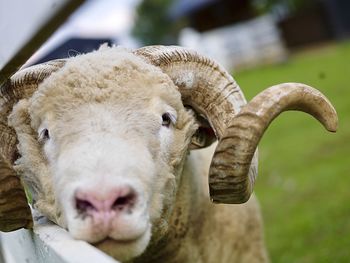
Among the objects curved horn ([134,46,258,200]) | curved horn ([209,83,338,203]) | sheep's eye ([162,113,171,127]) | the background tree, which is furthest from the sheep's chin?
the background tree

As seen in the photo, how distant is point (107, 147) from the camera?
269cm

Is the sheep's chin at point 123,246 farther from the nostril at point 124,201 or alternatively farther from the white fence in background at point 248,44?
the white fence in background at point 248,44

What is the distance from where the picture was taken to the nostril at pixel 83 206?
252cm

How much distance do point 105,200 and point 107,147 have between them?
0.29m

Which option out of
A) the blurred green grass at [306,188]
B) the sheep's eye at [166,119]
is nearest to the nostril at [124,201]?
the sheep's eye at [166,119]

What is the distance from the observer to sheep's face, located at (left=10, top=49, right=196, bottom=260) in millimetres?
2535

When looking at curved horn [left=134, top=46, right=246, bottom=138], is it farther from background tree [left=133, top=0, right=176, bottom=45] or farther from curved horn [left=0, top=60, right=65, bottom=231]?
background tree [left=133, top=0, right=176, bottom=45]

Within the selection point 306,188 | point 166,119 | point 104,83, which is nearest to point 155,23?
point 306,188

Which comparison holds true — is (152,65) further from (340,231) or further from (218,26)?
(218,26)

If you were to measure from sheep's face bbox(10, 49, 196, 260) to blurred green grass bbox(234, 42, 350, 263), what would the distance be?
233cm

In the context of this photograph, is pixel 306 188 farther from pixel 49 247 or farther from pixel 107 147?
pixel 49 247

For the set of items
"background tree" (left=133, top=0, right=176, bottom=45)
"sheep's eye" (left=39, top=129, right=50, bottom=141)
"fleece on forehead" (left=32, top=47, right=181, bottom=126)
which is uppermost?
"fleece on forehead" (left=32, top=47, right=181, bottom=126)

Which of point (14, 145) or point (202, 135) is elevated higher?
point (14, 145)

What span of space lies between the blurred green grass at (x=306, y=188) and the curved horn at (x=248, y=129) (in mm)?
2013
